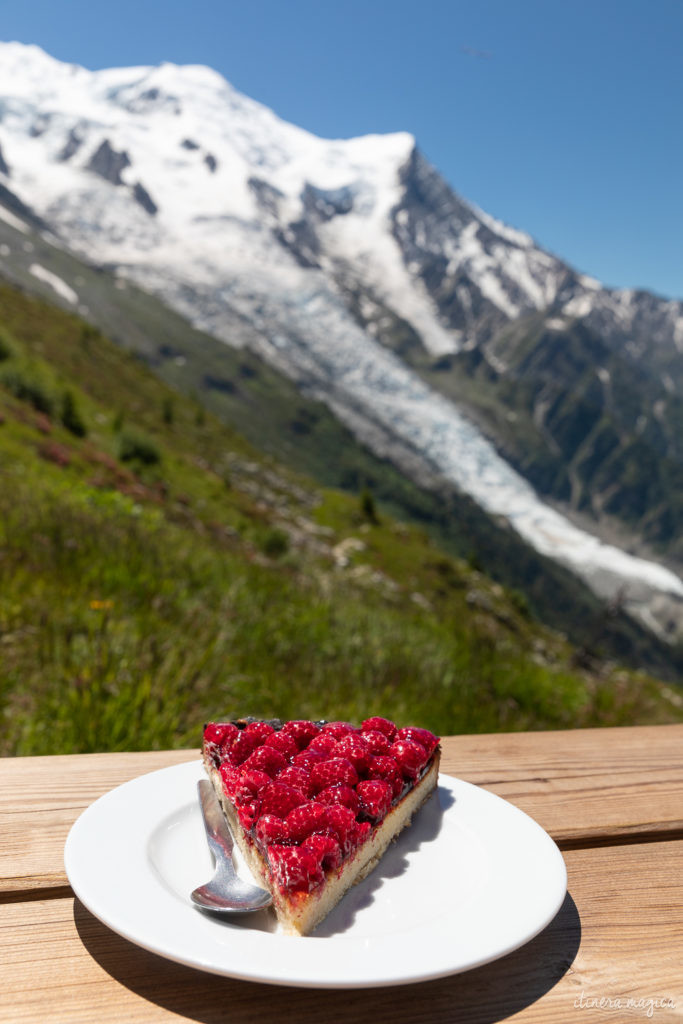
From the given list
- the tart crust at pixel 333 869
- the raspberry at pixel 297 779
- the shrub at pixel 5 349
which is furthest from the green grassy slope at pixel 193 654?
the shrub at pixel 5 349

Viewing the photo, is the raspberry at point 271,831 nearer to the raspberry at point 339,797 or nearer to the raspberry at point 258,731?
the raspberry at point 339,797

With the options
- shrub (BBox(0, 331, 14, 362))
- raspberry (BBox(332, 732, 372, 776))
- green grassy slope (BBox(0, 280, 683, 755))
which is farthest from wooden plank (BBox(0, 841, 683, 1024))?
shrub (BBox(0, 331, 14, 362))

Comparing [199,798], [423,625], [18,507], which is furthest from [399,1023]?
[423,625]

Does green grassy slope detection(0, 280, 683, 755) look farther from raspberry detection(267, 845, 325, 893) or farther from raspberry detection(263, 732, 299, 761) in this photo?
raspberry detection(267, 845, 325, 893)

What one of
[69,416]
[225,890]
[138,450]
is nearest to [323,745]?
[225,890]

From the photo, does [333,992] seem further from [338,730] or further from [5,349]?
[5,349]
